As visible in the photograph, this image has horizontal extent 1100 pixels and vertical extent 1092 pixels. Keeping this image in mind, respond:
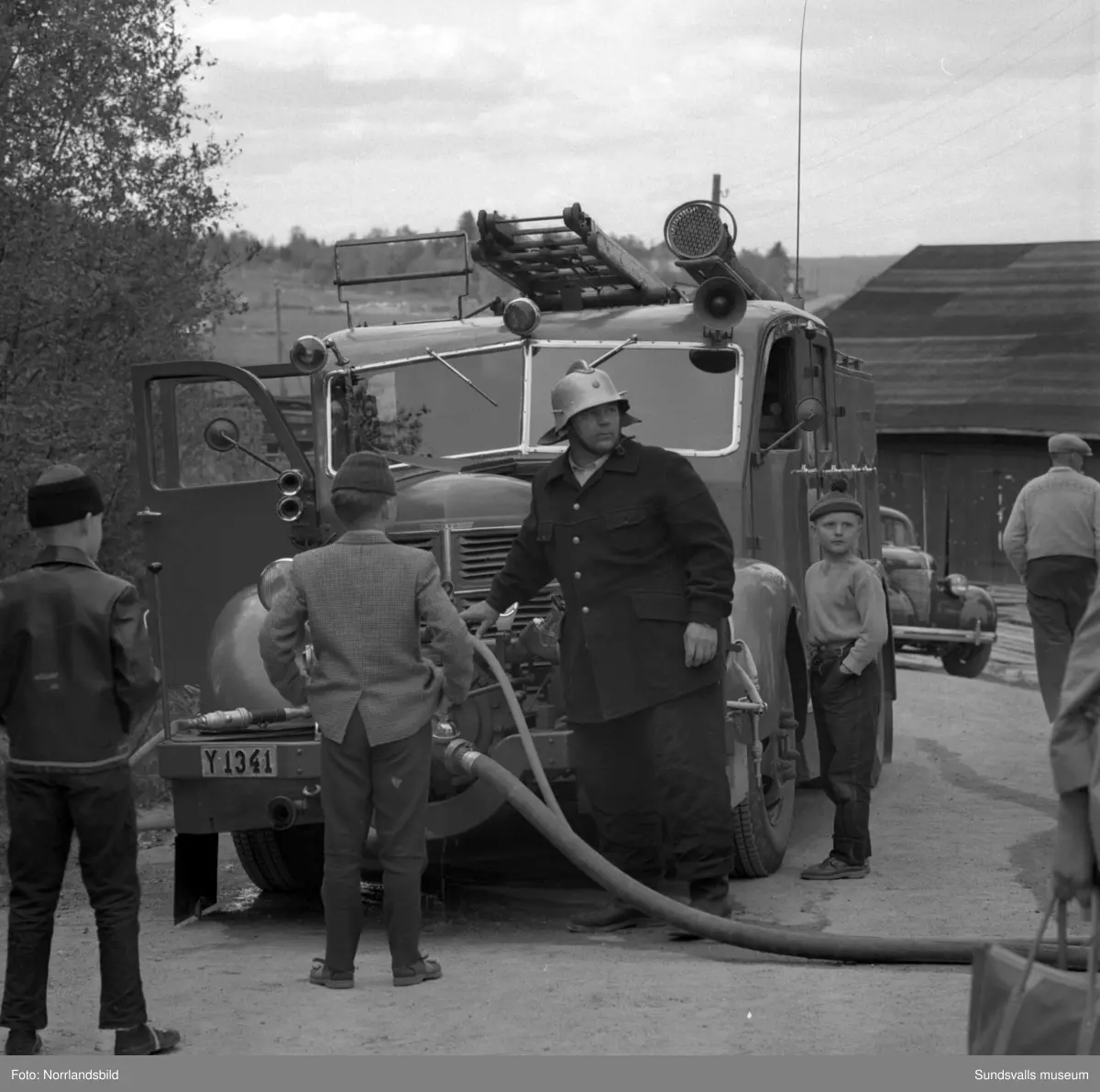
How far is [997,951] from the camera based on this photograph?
4004 millimetres

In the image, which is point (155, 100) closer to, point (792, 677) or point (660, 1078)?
point (792, 677)

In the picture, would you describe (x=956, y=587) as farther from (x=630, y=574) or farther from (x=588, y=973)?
(x=588, y=973)

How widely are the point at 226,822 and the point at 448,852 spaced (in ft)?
6.79

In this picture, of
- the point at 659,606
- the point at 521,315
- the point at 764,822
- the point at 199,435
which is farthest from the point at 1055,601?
the point at 199,435

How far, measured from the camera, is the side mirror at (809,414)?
878 cm

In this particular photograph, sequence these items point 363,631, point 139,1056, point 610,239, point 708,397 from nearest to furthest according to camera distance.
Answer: point 139,1056 → point 363,631 → point 708,397 → point 610,239

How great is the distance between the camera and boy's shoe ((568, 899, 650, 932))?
23.9 ft

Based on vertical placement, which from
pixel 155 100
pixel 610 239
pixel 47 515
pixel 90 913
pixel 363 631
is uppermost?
pixel 155 100

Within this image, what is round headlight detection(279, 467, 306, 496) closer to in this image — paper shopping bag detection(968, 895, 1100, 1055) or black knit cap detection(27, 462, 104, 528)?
black knit cap detection(27, 462, 104, 528)

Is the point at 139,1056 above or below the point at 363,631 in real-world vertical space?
below

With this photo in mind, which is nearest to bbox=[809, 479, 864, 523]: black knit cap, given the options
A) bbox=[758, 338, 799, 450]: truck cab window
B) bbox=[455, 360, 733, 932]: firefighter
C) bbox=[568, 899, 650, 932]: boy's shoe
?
bbox=[758, 338, 799, 450]: truck cab window

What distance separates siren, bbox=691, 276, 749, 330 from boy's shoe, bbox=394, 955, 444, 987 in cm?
365

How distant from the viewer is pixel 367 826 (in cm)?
633

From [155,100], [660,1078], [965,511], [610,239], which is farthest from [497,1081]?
[965,511]
